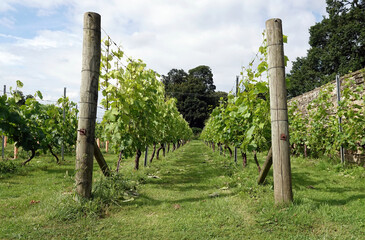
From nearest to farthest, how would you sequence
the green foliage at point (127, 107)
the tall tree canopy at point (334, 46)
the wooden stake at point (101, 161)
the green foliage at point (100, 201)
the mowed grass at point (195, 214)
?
the mowed grass at point (195, 214) → the green foliage at point (100, 201) → the wooden stake at point (101, 161) → the green foliage at point (127, 107) → the tall tree canopy at point (334, 46)

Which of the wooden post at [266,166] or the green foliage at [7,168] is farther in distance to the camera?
the green foliage at [7,168]

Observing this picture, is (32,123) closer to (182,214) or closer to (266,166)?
(182,214)

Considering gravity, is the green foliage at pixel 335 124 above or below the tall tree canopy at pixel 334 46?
below

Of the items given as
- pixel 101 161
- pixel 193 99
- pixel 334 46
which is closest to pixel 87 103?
pixel 101 161

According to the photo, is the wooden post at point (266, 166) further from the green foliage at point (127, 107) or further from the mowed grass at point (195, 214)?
the green foliage at point (127, 107)

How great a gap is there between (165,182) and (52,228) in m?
2.89

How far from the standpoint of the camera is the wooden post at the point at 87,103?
3449 millimetres

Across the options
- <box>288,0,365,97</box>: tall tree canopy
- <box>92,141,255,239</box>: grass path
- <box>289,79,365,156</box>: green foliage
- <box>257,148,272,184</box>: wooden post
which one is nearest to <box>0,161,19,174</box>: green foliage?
<box>92,141,255,239</box>: grass path

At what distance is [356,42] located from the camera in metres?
23.3

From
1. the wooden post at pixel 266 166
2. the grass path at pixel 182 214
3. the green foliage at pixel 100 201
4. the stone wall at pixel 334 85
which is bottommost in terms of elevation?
the grass path at pixel 182 214

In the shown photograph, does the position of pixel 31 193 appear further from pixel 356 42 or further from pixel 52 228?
pixel 356 42

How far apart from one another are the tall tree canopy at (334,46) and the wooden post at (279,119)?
21678mm

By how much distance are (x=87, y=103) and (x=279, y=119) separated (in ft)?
8.73

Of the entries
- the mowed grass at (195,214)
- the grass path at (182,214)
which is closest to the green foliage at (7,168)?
the mowed grass at (195,214)
